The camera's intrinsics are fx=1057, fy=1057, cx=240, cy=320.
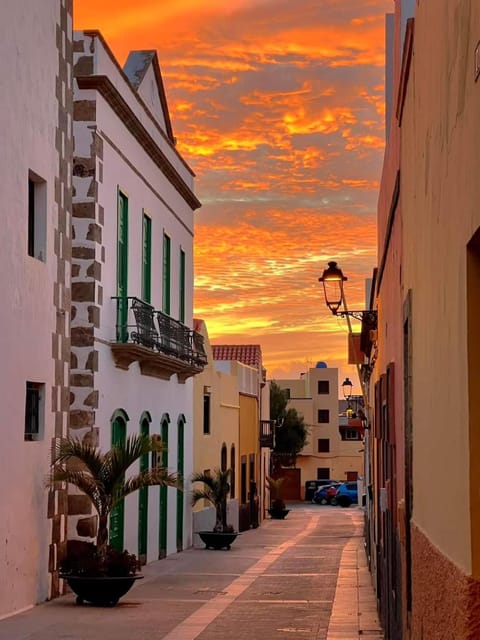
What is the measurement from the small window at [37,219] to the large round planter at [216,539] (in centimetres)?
1405

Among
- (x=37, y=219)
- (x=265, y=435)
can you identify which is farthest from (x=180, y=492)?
(x=265, y=435)

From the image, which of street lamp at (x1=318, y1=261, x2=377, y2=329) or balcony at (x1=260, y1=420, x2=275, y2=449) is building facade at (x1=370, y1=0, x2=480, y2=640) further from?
balcony at (x1=260, y1=420, x2=275, y2=449)

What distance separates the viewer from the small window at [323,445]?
8594 cm

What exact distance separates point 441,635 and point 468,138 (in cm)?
230

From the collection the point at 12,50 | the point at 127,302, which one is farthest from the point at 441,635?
the point at 127,302

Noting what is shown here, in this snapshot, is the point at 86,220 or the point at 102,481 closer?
the point at 102,481

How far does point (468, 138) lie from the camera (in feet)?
13.0

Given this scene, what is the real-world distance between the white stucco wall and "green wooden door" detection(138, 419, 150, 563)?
23.1 feet

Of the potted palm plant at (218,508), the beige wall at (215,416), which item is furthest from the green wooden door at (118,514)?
the beige wall at (215,416)

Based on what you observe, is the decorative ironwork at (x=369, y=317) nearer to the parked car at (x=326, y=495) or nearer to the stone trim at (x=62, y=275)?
the stone trim at (x=62, y=275)

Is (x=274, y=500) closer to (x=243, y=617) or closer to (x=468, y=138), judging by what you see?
(x=243, y=617)

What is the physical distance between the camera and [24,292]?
14336mm

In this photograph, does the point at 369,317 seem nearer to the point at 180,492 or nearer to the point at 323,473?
the point at 180,492

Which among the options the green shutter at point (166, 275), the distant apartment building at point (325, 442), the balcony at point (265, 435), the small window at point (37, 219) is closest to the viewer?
the small window at point (37, 219)
